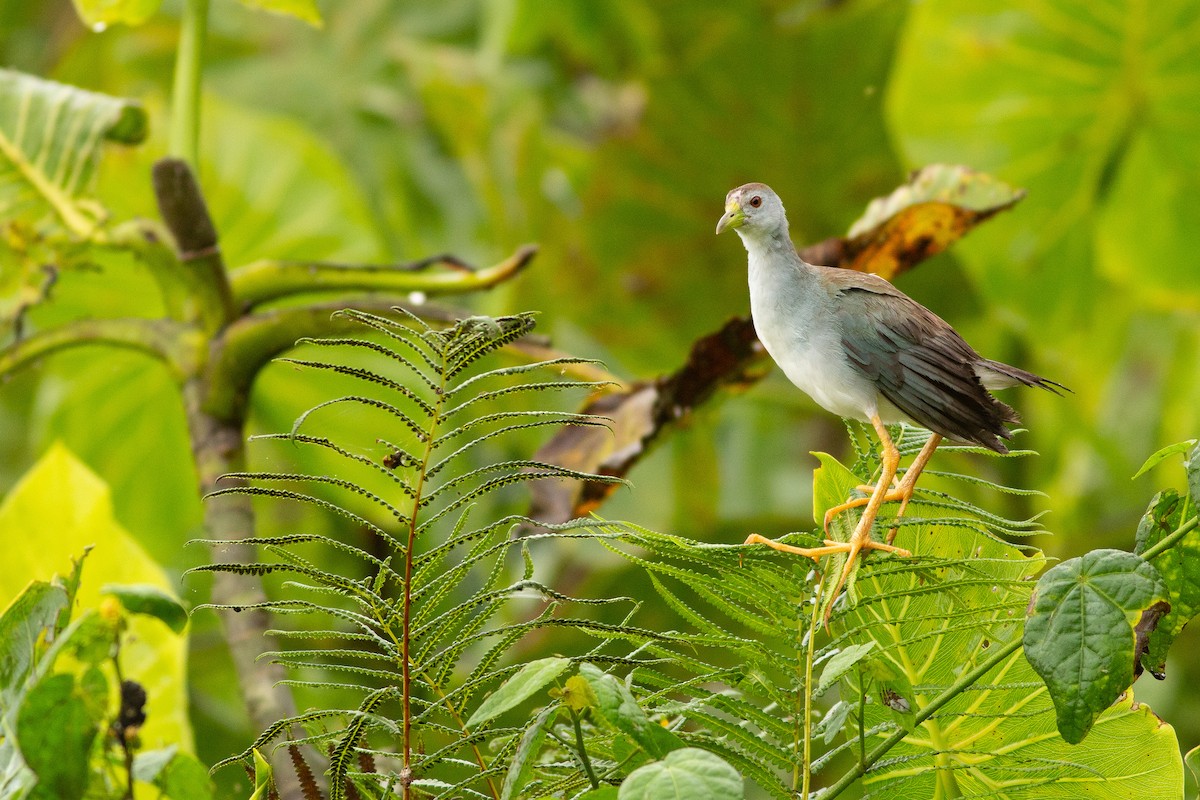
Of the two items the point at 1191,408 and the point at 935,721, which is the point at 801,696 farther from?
the point at 1191,408

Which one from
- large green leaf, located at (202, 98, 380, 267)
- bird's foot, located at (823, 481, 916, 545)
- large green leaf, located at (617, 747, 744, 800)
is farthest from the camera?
large green leaf, located at (202, 98, 380, 267)

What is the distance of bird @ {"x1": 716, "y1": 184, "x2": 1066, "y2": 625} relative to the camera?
41 centimetres

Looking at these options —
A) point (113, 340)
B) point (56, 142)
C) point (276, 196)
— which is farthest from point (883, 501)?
point (276, 196)

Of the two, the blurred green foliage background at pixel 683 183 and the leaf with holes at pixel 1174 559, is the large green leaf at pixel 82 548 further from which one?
the leaf with holes at pixel 1174 559

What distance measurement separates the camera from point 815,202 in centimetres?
178

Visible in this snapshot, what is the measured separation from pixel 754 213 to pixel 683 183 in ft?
4.63

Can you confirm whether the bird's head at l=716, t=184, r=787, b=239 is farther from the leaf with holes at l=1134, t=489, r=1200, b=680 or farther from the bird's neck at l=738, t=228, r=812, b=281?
the leaf with holes at l=1134, t=489, r=1200, b=680

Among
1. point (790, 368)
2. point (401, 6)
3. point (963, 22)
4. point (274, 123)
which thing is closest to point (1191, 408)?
point (963, 22)

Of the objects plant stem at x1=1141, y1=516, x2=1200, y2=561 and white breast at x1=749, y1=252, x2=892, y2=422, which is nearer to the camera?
plant stem at x1=1141, y1=516, x2=1200, y2=561

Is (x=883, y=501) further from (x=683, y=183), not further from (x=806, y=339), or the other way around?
(x=683, y=183)

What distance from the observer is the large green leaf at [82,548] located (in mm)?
658

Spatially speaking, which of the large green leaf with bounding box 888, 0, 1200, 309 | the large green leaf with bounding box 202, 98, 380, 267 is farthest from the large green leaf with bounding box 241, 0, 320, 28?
the large green leaf with bounding box 888, 0, 1200, 309

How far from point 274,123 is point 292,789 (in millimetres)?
1189

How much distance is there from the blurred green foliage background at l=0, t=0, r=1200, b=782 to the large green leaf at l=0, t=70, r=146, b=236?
36 centimetres
